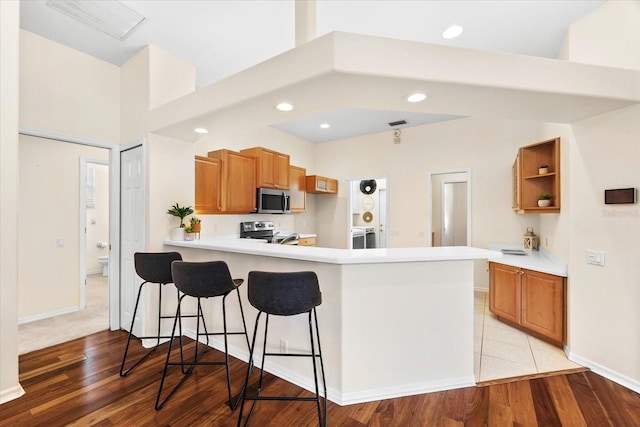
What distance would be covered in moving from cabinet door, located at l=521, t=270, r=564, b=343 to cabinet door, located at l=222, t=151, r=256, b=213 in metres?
3.60

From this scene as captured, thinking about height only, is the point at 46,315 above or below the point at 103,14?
below

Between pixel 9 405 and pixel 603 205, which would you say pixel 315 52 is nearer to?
pixel 603 205

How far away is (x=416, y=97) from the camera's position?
82.0 inches

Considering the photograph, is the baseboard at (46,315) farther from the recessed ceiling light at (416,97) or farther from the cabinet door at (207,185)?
the recessed ceiling light at (416,97)

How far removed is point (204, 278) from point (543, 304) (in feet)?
10.6

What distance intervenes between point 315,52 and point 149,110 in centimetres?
203

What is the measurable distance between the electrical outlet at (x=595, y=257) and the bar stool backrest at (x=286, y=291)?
8.04 ft

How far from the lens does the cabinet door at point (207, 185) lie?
11.9 ft

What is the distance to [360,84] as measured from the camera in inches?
73.4

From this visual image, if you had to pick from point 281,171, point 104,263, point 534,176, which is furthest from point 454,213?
point 104,263

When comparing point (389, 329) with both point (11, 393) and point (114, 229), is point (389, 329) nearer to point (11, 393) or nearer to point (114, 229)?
point (11, 393)

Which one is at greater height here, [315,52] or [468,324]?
[315,52]

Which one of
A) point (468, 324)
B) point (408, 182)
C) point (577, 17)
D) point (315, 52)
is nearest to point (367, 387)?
point (468, 324)

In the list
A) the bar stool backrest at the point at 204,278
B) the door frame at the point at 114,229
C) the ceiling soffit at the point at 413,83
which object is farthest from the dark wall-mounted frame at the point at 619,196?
the door frame at the point at 114,229
